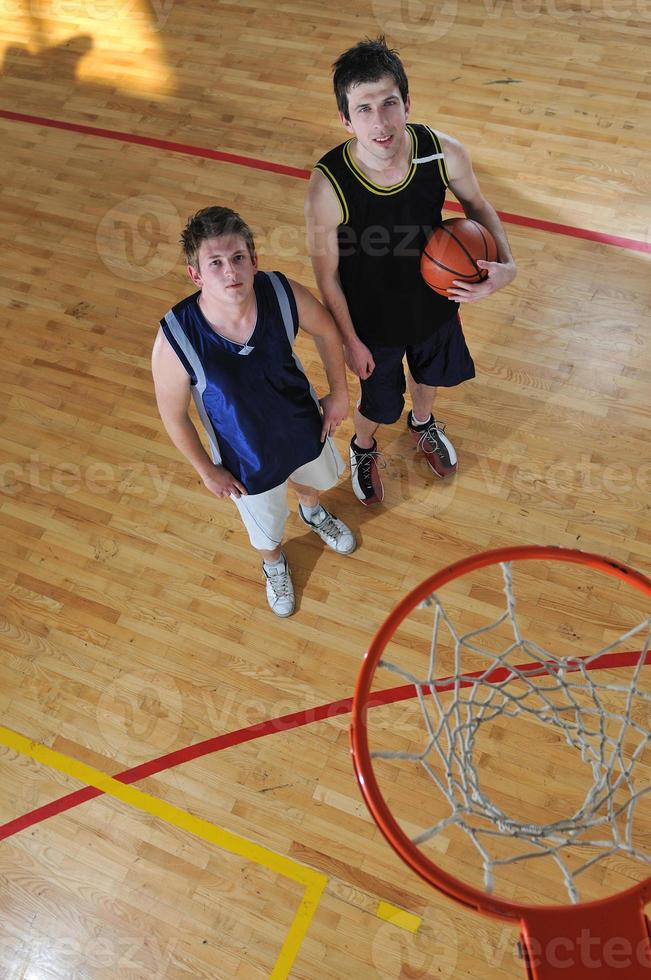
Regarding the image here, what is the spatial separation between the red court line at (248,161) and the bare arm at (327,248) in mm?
1955

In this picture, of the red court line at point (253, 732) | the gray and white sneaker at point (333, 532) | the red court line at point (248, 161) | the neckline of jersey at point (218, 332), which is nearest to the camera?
the neckline of jersey at point (218, 332)

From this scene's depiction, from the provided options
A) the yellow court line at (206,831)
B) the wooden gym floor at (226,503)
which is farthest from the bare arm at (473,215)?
the yellow court line at (206,831)

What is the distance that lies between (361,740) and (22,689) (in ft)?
6.08

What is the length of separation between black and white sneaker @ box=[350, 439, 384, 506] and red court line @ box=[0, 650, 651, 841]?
0.83 m

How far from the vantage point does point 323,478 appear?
3.05m

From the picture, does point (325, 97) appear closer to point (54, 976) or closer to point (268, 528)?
point (268, 528)

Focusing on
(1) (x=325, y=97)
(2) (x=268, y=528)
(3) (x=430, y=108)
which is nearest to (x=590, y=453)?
(2) (x=268, y=528)

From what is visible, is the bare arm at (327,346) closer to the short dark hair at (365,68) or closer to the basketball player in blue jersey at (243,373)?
the basketball player in blue jersey at (243,373)

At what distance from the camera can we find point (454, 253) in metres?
2.59

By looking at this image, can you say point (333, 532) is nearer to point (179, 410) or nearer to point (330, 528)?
point (330, 528)

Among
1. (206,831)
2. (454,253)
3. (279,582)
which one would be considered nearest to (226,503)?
(279,582)

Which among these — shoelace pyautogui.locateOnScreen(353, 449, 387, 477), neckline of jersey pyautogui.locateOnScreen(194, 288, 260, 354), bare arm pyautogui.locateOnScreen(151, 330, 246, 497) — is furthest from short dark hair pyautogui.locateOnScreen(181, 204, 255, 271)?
shoelace pyautogui.locateOnScreen(353, 449, 387, 477)

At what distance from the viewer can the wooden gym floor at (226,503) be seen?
2.88 m

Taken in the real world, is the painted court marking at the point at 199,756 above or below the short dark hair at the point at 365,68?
below
